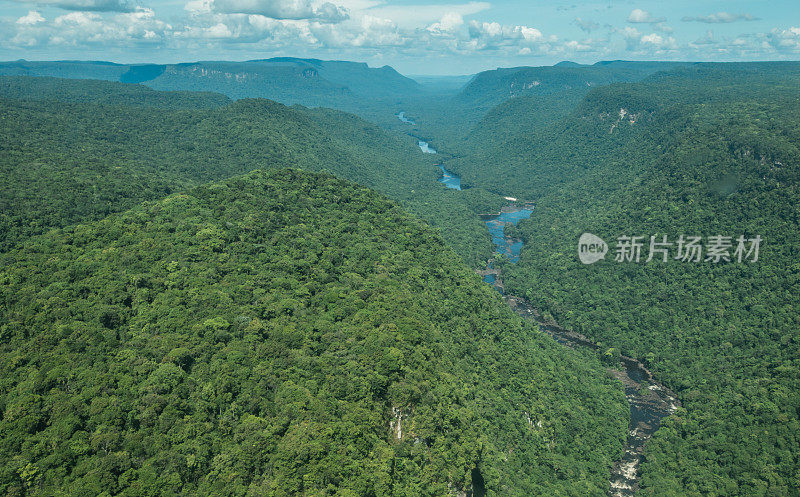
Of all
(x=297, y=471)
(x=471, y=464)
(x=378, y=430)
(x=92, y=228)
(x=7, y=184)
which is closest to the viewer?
(x=297, y=471)

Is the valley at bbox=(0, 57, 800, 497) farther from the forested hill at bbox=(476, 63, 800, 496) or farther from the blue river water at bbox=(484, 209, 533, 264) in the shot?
the blue river water at bbox=(484, 209, 533, 264)

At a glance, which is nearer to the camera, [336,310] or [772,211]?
[336,310]

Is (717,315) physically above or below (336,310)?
below

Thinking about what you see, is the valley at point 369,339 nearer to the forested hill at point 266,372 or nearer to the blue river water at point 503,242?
the forested hill at point 266,372

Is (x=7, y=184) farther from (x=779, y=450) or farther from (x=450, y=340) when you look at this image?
(x=779, y=450)

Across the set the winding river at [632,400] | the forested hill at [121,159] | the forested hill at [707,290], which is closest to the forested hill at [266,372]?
the winding river at [632,400]

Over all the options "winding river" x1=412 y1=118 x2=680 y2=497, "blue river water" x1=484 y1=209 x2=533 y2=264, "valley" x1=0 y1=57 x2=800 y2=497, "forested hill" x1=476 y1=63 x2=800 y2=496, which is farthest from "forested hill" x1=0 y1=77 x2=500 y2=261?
"forested hill" x1=476 y1=63 x2=800 y2=496

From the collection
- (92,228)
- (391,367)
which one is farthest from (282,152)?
(391,367)
